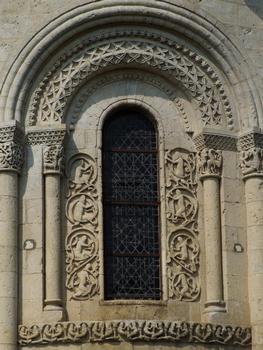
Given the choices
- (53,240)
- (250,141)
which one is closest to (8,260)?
(53,240)

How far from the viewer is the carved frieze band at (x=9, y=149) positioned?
19.3 meters

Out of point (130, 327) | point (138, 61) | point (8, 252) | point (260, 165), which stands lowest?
point (130, 327)

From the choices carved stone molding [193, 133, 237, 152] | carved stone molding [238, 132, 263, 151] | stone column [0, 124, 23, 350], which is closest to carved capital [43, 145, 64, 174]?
stone column [0, 124, 23, 350]

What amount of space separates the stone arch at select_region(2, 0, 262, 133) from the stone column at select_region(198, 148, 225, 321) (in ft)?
Result: 2.80

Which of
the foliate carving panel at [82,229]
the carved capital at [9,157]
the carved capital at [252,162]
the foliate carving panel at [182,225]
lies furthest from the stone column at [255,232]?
the carved capital at [9,157]

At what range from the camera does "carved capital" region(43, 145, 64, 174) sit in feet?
64.0

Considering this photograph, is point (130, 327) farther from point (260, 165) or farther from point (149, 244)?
point (260, 165)

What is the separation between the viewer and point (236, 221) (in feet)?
65.4

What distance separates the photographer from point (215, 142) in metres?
20.1

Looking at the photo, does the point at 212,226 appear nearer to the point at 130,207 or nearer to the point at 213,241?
the point at 213,241

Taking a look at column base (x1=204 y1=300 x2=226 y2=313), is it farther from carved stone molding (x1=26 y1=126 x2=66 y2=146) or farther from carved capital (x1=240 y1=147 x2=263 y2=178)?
carved stone molding (x1=26 y1=126 x2=66 y2=146)

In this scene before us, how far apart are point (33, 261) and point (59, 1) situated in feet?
13.7

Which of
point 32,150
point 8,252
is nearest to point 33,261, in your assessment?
point 8,252

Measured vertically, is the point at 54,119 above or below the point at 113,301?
above
